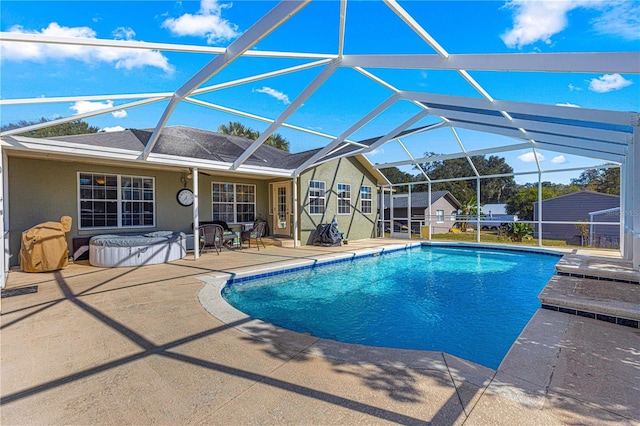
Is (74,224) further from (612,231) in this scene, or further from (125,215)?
(612,231)

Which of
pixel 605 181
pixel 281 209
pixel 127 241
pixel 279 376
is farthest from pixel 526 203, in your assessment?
pixel 279 376

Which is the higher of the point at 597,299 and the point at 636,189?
the point at 636,189

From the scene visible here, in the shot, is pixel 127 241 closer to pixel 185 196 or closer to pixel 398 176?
pixel 185 196

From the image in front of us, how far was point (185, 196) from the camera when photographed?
9.59 m

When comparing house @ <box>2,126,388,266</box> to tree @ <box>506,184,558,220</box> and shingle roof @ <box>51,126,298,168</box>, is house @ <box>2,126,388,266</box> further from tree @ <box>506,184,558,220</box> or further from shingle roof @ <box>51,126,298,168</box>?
tree @ <box>506,184,558,220</box>

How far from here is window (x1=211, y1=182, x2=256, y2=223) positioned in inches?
421

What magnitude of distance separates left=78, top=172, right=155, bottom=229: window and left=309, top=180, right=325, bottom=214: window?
211 inches

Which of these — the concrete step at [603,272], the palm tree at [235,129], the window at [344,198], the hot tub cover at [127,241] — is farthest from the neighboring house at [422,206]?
the hot tub cover at [127,241]

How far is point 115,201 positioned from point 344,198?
26.9 ft

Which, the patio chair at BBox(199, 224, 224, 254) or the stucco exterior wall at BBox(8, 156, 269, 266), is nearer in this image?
the stucco exterior wall at BBox(8, 156, 269, 266)

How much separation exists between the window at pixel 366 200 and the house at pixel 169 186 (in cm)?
5

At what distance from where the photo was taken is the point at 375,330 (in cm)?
401

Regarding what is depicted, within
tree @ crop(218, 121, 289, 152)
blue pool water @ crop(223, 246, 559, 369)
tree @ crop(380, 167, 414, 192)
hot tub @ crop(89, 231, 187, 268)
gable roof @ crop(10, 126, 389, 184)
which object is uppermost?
tree @ crop(218, 121, 289, 152)

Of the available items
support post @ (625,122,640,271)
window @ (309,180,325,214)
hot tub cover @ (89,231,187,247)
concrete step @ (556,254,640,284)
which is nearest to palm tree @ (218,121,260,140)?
window @ (309,180,325,214)
